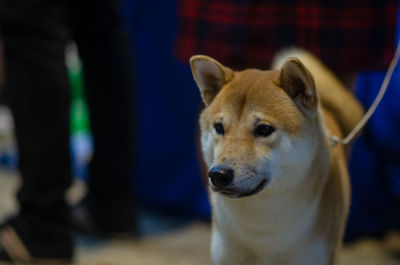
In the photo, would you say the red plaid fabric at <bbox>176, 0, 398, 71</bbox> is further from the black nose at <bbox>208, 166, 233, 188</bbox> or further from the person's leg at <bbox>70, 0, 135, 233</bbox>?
the black nose at <bbox>208, 166, 233, 188</bbox>

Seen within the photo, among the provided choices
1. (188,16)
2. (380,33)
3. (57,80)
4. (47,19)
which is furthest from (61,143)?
(380,33)

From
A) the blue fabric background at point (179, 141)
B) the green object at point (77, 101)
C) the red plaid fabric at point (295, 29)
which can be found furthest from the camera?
the green object at point (77, 101)

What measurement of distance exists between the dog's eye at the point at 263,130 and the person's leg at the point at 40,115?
73 cm

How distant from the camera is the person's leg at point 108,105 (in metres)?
1.78

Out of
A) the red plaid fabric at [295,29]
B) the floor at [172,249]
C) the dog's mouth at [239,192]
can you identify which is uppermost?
the red plaid fabric at [295,29]

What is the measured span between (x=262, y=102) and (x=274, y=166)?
0.12 m

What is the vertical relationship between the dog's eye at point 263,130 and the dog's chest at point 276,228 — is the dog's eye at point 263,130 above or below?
above

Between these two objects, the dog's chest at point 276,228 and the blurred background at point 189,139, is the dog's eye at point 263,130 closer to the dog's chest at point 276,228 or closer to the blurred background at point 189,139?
the dog's chest at point 276,228

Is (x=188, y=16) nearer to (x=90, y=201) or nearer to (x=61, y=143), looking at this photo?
(x=61, y=143)

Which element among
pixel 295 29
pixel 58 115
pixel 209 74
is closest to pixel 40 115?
pixel 58 115

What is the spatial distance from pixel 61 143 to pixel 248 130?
0.73m

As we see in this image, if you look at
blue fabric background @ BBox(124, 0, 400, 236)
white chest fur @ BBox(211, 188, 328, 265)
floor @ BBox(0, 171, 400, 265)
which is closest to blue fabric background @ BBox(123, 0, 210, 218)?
blue fabric background @ BBox(124, 0, 400, 236)

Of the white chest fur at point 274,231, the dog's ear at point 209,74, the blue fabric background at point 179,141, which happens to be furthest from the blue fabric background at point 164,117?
the white chest fur at point 274,231

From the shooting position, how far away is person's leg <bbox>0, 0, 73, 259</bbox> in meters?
1.55
